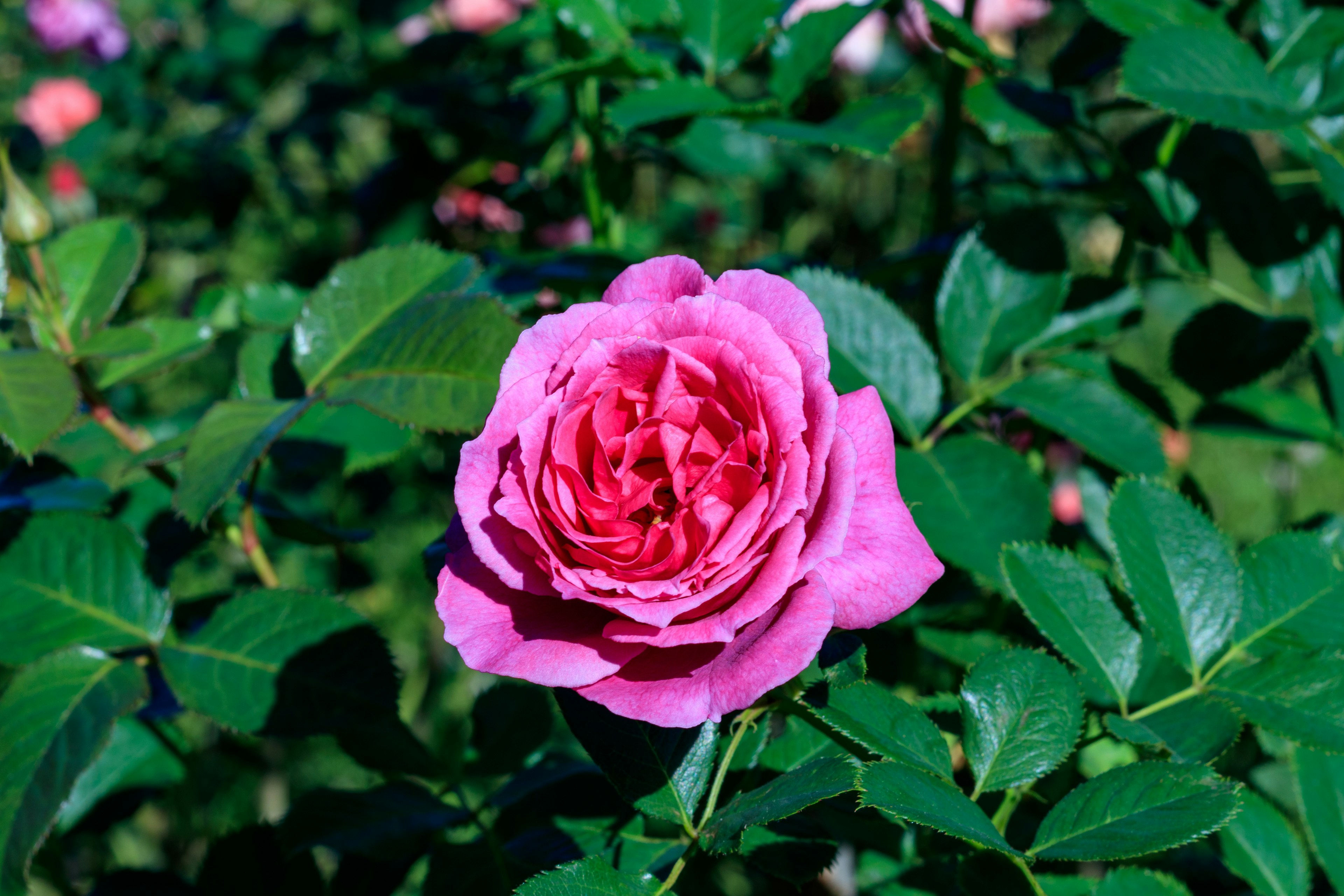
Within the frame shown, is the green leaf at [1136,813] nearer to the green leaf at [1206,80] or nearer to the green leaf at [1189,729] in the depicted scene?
the green leaf at [1189,729]

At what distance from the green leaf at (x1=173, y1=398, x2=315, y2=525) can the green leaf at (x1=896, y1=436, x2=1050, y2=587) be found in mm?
438

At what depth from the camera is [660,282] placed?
58cm

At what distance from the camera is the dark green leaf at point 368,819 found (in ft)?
2.55

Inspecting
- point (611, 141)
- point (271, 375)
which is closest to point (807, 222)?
point (611, 141)

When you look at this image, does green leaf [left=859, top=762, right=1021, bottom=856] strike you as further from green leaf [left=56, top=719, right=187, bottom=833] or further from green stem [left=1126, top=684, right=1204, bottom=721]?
green leaf [left=56, top=719, right=187, bottom=833]

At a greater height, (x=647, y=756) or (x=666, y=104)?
(x=666, y=104)

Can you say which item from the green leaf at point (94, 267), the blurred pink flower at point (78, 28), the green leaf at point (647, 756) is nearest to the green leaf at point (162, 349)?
the green leaf at point (94, 267)

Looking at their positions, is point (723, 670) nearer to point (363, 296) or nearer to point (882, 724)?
point (882, 724)

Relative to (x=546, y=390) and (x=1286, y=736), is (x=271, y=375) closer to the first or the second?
(x=546, y=390)

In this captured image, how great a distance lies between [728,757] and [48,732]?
1.55 feet

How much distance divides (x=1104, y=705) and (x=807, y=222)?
7.46ft

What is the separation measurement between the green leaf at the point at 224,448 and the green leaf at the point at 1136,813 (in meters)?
0.52

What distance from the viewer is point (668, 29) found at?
106 centimetres

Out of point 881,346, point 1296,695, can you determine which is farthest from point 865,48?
point 1296,695
